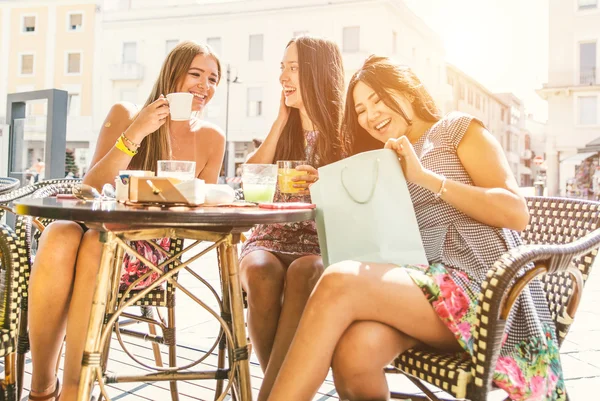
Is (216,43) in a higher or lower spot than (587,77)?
higher

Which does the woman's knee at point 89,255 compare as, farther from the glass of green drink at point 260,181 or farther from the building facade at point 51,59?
the building facade at point 51,59

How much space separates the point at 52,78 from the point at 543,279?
27.0 metres

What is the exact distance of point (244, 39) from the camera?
23.2m

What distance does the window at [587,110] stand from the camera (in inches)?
848

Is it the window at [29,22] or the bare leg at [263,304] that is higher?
the window at [29,22]

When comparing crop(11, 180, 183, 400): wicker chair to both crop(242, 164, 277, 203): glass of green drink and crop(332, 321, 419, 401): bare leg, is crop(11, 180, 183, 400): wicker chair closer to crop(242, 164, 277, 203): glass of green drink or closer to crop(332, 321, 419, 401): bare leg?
crop(242, 164, 277, 203): glass of green drink

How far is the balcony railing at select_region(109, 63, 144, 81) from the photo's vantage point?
78.5ft

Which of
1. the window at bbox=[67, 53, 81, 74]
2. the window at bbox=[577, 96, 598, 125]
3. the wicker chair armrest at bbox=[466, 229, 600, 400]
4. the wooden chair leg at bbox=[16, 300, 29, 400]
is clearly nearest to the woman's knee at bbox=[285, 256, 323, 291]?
the wicker chair armrest at bbox=[466, 229, 600, 400]

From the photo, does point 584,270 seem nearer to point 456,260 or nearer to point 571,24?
point 456,260

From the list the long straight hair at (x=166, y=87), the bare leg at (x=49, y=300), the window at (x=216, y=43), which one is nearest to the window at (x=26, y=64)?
the window at (x=216, y=43)

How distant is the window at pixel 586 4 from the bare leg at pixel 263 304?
928 inches

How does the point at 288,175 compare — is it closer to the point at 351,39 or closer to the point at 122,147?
the point at 122,147

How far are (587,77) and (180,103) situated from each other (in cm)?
2334

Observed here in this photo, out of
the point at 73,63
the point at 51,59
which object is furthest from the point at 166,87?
the point at 51,59
